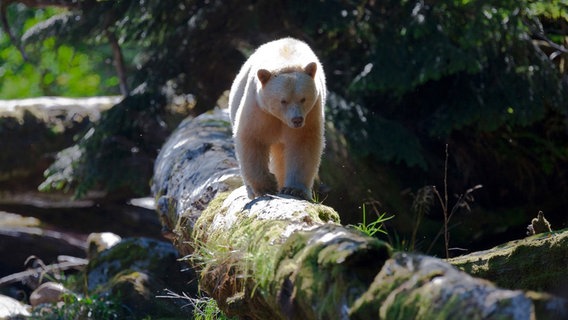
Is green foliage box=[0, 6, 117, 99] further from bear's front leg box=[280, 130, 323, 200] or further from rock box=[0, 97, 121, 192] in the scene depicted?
bear's front leg box=[280, 130, 323, 200]

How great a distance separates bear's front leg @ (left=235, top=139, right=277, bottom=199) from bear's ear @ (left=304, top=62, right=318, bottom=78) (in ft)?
2.27

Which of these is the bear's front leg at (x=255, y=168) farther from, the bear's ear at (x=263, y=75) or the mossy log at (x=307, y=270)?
the bear's ear at (x=263, y=75)

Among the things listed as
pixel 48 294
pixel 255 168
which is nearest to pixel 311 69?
pixel 255 168

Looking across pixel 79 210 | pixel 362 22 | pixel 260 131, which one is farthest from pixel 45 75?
pixel 260 131

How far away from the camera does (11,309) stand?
331 inches

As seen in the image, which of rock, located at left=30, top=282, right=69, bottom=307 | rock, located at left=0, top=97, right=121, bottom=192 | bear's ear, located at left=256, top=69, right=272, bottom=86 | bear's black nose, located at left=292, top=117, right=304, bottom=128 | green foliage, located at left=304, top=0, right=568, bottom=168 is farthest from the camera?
rock, located at left=0, top=97, right=121, bottom=192

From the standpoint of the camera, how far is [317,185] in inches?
325

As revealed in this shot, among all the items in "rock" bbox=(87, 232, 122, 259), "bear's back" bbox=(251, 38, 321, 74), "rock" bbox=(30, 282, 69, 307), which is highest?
"bear's back" bbox=(251, 38, 321, 74)

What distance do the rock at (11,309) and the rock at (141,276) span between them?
720mm

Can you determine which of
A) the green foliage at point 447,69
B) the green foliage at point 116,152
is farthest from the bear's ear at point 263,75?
the green foliage at point 116,152

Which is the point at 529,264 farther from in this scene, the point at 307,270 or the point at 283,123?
the point at 307,270

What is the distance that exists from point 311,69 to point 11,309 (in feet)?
14.7

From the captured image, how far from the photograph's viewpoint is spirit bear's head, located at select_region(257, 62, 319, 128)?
238 inches

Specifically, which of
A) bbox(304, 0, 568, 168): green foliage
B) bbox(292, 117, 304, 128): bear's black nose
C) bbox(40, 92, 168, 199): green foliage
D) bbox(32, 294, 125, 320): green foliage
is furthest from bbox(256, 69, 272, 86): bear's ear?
bbox(40, 92, 168, 199): green foliage
